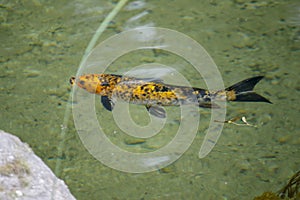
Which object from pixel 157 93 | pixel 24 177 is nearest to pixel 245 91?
pixel 157 93

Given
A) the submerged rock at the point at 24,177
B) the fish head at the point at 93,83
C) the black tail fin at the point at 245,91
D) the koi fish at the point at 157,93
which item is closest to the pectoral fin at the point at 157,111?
the koi fish at the point at 157,93

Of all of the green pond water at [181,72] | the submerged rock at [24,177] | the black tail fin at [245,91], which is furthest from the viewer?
the black tail fin at [245,91]

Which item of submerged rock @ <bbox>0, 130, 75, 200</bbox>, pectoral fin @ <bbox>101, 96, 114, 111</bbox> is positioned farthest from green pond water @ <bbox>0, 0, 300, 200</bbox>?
submerged rock @ <bbox>0, 130, 75, 200</bbox>

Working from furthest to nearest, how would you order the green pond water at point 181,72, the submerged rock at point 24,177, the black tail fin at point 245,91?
1. the black tail fin at point 245,91
2. the green pond water at point 181,72
3. the submerged rock at point 24,177

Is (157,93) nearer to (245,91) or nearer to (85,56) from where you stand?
(245,91)

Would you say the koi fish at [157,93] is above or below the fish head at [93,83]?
below

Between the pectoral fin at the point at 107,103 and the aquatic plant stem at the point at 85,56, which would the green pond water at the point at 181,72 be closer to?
the aquatic plant stem at the point at 85,56

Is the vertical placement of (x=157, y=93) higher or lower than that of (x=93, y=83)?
lower

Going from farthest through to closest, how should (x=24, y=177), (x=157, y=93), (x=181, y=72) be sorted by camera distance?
(x=181, y=72) → (x=157, y=93) → (x=24, y=177)
